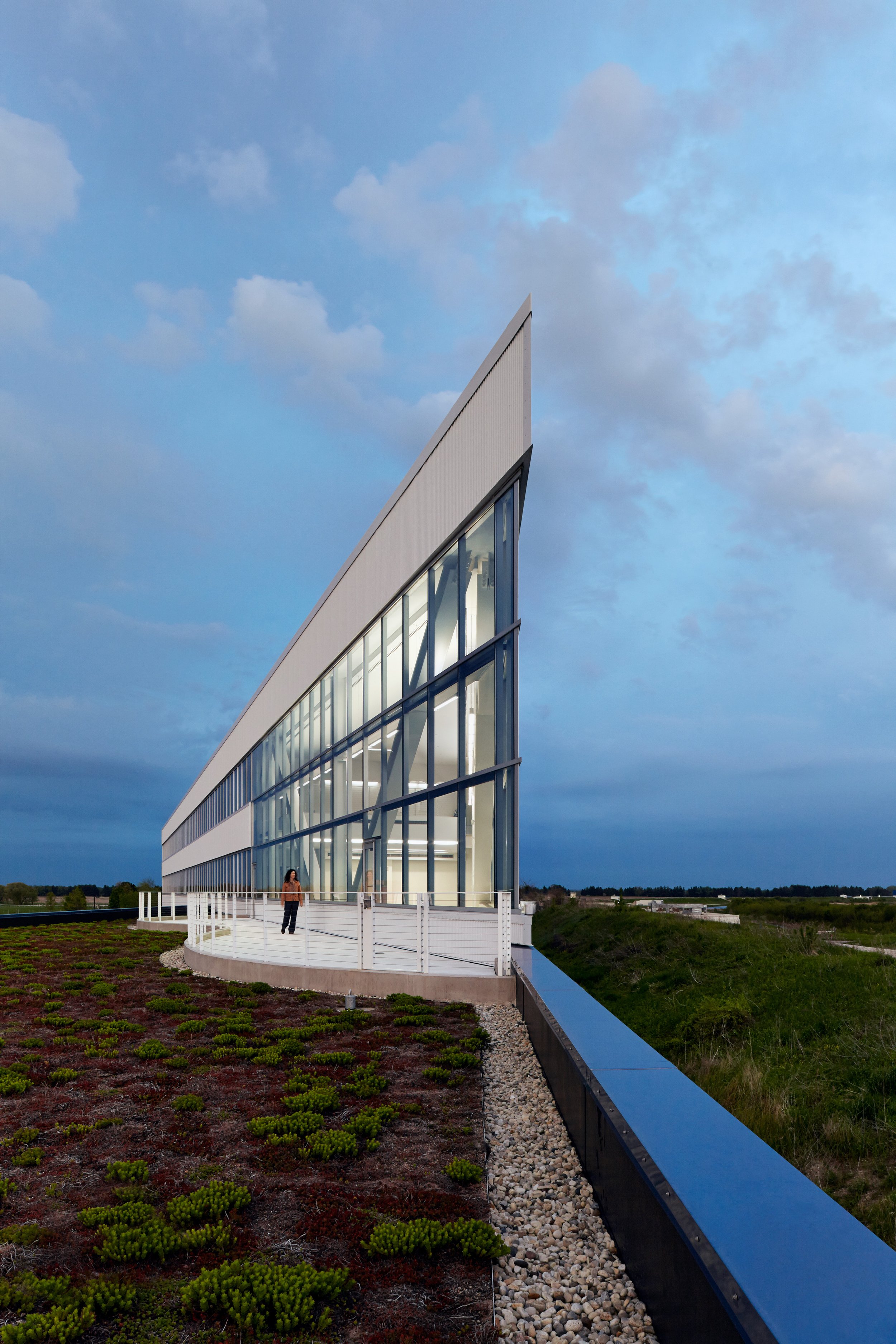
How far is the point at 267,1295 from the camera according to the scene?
387 centimetres

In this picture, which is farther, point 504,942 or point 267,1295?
point 504,942

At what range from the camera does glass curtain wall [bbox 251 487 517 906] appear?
14703mm

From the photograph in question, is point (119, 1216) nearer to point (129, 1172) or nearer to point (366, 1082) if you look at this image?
point (129, 1172)

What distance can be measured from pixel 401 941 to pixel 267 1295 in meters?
13.0

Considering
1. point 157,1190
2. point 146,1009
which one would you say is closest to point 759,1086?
point 157,1190

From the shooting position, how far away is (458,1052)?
28.6ft

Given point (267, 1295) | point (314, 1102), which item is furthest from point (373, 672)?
point (267, 1295)

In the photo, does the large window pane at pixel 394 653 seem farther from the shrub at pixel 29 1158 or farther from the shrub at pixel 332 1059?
the shrub at pixel 29 1158

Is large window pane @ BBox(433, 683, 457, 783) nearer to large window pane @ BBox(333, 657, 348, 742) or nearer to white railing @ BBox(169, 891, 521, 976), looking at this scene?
white railing @ BBox(169, 891, 521, 976)

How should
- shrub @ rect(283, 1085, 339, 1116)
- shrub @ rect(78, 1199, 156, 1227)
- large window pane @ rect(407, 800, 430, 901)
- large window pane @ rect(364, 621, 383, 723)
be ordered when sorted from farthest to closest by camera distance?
large window pane @ rect(364, 621, 383, 723)
large window pane @ rect(407, 800, 430, 901)
shrub @ rect(283, 1085, 339, 1116)
shrub @ rect(78, 1199, 156, 1227)

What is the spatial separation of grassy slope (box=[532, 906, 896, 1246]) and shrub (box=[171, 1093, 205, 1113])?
4.51 metres

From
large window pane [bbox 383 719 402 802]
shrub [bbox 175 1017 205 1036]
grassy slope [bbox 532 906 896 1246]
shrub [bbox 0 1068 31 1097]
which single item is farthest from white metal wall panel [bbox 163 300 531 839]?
shrub [bbox 0 1068 31 1097]

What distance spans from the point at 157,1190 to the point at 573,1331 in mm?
2788

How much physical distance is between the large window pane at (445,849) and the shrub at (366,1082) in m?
7.40
